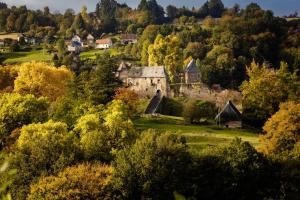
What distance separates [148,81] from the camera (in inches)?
2756

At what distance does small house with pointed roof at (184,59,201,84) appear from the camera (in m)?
76.6

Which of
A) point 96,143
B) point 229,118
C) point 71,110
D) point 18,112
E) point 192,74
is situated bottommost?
point 229,118

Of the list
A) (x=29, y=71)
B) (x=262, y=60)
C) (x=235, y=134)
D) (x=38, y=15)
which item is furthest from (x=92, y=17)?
(x=235, y=134)

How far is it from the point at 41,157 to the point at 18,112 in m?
12.4

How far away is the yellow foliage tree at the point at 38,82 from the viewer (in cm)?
5844

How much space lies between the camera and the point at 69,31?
428 feet

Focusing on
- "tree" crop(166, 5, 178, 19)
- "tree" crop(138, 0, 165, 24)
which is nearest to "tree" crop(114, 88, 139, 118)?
"tree" crop(138, 0, 165, 24)

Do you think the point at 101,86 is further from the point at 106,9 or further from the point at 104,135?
the point at 106,9

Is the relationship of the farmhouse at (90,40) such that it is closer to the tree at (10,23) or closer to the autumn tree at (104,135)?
the tree at (10,23)

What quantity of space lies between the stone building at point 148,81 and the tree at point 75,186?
39383 millimetres

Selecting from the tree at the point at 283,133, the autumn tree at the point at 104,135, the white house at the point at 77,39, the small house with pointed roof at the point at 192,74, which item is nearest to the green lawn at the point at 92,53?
the white house at the point at 77,39

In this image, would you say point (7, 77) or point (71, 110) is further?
point (7, 77)

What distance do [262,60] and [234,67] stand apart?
13.1 metres

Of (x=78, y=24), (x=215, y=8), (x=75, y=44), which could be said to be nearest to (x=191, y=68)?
(x=75, y=44)
